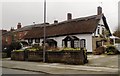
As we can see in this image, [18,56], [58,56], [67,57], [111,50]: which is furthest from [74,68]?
[111,50]

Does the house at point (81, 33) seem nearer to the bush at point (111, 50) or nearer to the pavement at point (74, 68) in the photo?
the bush at point (111, 50)

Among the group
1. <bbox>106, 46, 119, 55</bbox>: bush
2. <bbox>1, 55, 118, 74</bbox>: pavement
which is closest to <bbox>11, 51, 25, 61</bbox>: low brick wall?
<bbox>1, 55, 118, 74</bbox>: pavement

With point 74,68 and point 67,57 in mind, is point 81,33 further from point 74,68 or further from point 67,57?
point 74,68

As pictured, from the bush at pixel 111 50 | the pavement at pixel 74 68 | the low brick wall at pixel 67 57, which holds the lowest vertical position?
the pavement at pixel 74 68

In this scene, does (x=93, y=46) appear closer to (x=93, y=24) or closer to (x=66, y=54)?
(x=93, y=24)

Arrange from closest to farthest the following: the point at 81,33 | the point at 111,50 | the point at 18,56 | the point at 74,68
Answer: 1. the point at 74,68
2. the point at 18,56
3. the point at 111,50
4. the point at 81,33

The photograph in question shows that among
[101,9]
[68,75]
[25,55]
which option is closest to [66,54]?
[25,55]

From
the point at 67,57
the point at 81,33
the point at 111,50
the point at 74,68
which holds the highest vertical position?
the point at 81,33

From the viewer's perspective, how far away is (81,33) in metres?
40.0

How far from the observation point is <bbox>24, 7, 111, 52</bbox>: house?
39384 mm

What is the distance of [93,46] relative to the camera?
3931 centimetres

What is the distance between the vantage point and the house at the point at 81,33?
3938 centimetres

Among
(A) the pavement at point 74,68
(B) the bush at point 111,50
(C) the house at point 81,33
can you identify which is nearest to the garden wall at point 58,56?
(A) the pavement at point 74,68

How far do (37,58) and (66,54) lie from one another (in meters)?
4.93
